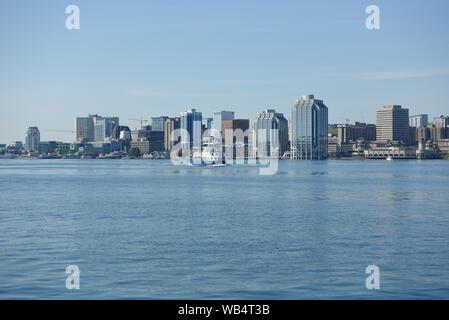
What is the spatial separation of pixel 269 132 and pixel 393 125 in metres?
37.3

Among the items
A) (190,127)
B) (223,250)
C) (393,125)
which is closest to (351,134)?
(393,125)

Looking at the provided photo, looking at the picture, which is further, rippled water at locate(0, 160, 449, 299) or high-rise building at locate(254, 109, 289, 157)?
high-rise building at locate(254, 109, 289, 157)

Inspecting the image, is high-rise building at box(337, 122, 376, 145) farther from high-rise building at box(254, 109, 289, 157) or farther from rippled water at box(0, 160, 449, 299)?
rippled water at box(0, 160, 449, 299)

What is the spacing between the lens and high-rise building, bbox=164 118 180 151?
186 meters

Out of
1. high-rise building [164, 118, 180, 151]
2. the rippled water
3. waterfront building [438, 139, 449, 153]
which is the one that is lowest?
the rippled water

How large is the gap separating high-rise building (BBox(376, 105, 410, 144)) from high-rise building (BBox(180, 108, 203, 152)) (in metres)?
50.0

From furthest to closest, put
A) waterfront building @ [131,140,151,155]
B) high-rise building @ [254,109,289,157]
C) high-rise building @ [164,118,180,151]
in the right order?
waterfront building @ [131,140,151,155]
high-rise building @ [164,118,180,151]
high-rise building @ [254,109,289,157]

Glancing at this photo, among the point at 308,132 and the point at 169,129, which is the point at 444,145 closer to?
the point at 308,132

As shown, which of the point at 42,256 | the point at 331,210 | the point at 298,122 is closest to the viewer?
the point at 42,256

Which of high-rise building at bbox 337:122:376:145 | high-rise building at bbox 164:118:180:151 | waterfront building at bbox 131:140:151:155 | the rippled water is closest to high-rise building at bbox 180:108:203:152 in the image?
high-rise building at bbox 164:118:180:151
